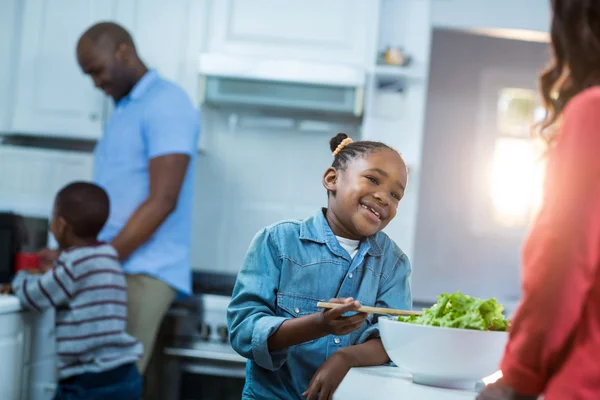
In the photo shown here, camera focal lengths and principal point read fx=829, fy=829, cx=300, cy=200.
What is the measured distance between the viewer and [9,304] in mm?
2510

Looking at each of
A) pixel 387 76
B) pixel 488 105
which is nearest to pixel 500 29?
pixel 387 76

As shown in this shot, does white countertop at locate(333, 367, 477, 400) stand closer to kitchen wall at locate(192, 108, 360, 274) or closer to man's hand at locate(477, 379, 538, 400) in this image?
man's hand at locate(477, 379, 538, 400)

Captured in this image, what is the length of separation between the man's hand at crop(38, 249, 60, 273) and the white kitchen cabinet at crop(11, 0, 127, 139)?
91 centimetres

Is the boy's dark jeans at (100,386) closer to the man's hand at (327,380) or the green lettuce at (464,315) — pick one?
the man's hand at (327,380)

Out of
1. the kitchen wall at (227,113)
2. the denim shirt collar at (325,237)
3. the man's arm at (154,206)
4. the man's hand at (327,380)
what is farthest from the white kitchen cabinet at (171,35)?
the man's hand at (327,380)

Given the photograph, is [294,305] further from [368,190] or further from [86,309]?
[86,309]

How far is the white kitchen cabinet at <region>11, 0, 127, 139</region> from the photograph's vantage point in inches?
138

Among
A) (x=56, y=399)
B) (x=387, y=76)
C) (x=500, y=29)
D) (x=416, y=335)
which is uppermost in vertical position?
(x=500, y=29)

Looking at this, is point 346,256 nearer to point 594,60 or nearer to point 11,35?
point 594,60

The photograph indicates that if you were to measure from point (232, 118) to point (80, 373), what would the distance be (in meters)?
1.61

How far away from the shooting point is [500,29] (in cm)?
387

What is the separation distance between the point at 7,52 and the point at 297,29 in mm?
1254

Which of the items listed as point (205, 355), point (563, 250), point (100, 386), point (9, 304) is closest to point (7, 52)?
point (9, 304)

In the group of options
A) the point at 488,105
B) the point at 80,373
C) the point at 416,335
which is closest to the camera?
the point at 416,335
